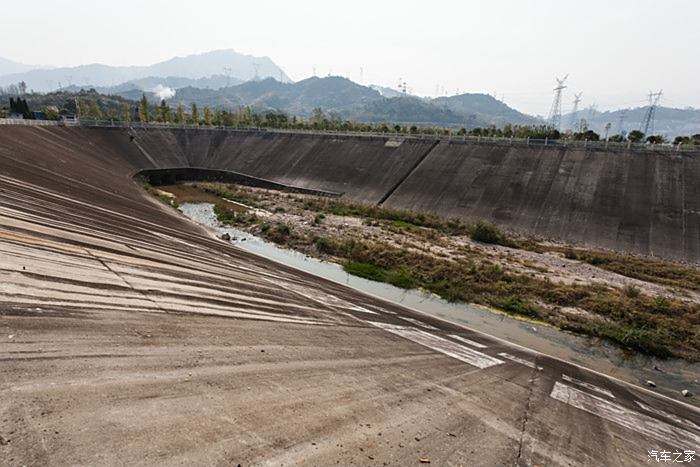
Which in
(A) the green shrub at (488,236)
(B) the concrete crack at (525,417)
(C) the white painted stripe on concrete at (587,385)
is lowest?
(C) the white painted stripe on concrete at (587,385)

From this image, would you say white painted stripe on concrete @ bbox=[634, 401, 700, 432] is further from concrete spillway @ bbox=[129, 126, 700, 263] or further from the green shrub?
concrete spillway @ bbox=[129, 126, 700, 263]

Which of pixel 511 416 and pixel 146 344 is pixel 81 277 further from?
pixel 511 416

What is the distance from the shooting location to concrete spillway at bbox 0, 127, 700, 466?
5.73m

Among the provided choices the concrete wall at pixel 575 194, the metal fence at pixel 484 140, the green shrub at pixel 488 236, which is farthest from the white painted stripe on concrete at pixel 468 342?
the metal fence at pixel 484 140

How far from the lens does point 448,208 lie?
4012cm

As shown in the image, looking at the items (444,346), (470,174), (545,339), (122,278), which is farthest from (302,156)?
(122,278)

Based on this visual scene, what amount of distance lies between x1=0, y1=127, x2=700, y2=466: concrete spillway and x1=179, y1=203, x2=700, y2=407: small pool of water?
1.74 metres

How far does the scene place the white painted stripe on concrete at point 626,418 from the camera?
32.4 ft

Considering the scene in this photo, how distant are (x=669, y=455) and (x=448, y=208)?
32433mm

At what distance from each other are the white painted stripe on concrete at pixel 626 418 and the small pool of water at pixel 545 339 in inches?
189

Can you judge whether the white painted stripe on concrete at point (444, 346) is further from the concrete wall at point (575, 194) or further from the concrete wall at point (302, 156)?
the concrete wall at point (302, 156)

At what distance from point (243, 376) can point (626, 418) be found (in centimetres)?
1097

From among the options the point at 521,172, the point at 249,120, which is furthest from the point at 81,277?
the point at 249,120

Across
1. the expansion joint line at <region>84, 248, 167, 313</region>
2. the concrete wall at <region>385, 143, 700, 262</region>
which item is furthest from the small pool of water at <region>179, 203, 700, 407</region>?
the concrete wall at <region>385, 143, 700, 262</region>
